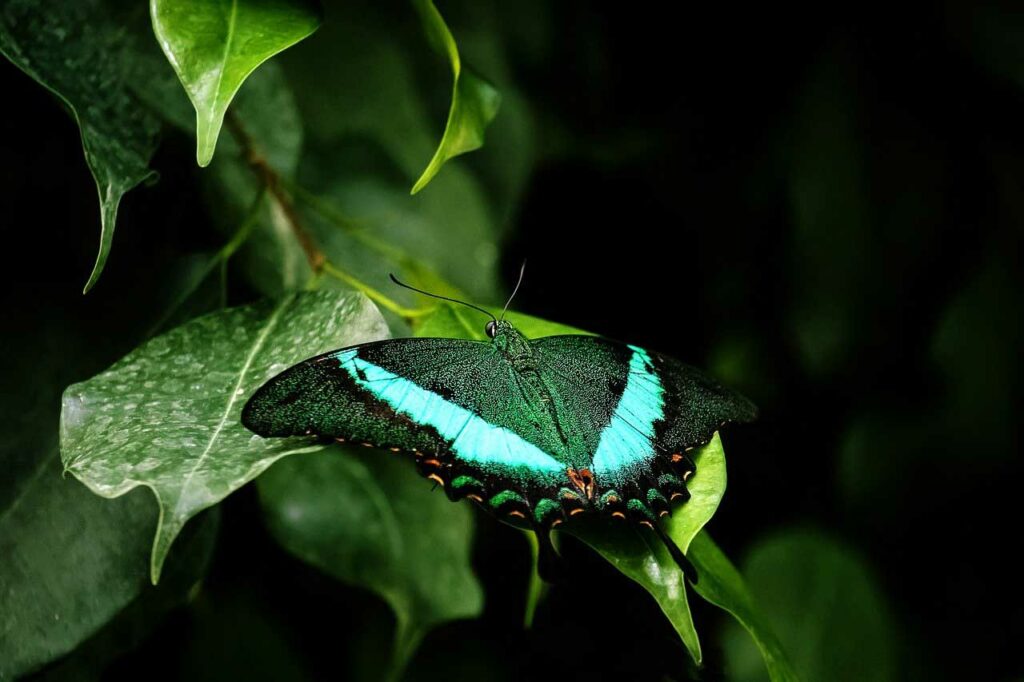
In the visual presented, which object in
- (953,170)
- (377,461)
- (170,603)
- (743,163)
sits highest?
(953,170)

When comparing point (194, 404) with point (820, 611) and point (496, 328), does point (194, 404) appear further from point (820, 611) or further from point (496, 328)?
point (820, 611)

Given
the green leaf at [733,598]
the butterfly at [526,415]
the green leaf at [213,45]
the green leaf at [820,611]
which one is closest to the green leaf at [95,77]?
the green leaf at [213,45]

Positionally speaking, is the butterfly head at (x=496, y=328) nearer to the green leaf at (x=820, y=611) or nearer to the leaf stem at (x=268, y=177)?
the leaf stem at (x=268, y=177)

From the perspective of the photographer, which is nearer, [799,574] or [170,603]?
[170,603]

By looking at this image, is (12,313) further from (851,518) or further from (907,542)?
(907,542)

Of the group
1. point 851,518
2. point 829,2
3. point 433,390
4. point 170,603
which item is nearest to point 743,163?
point 829,2
